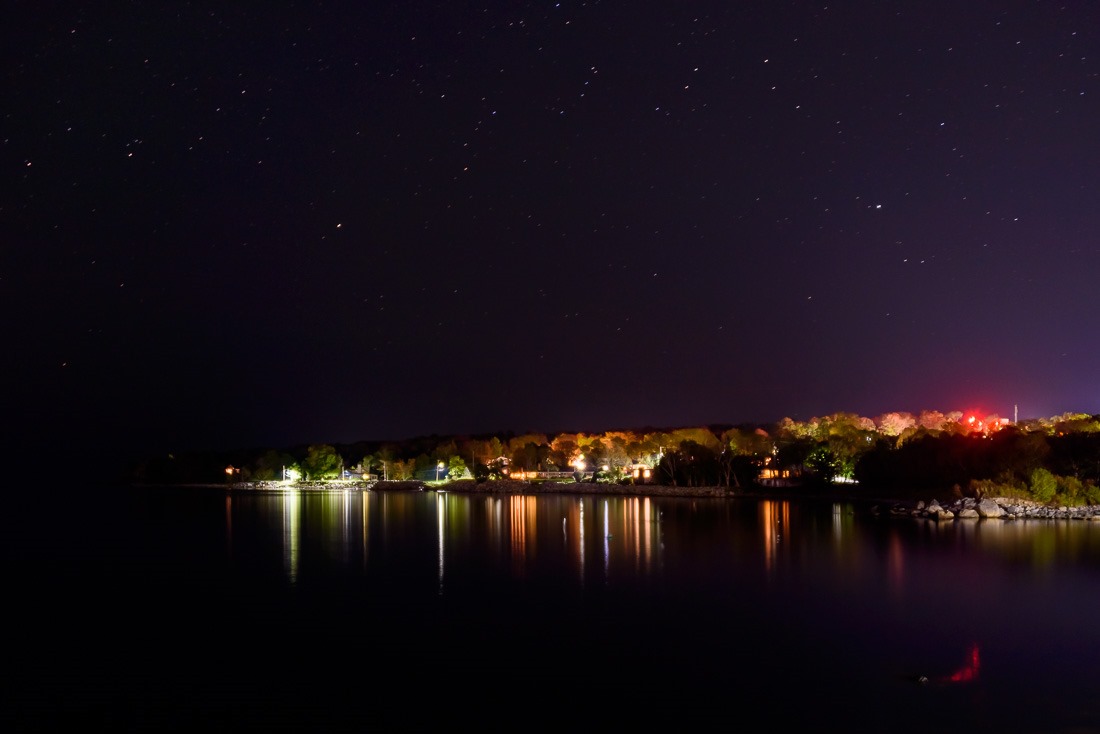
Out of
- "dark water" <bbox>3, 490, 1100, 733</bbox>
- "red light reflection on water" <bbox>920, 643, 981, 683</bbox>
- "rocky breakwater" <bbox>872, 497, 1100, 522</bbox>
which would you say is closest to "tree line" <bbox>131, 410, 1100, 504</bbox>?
"rocky breakwater" <bbox>872, 497, 1100, 522</bbox>

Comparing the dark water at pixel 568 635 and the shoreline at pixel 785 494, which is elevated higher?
the dark water at pixel 568 635

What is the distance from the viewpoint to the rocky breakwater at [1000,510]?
38.9m

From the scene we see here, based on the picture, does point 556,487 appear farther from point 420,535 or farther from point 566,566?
point 566,566

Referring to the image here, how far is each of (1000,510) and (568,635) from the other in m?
32.2

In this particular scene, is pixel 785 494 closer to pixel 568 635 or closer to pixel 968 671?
pixel 568 635

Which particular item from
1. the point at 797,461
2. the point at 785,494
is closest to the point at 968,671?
the point at 785,494

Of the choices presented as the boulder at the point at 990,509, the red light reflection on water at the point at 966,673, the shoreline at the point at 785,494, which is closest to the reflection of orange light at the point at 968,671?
the red light reflection on water at the point at 966,673

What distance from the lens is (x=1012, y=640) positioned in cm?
1511

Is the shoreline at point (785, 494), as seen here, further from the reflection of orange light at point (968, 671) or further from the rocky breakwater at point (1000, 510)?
the reflection of orange light at point (968, 671)

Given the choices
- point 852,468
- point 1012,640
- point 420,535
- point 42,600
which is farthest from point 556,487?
point 1012,640

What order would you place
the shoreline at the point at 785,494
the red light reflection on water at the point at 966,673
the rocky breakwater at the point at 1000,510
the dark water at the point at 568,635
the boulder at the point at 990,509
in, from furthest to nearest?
the boulder at the point at 990,509
the shoreline at the point at 785,494
the rocky breakwater at the point at 1000,510
the red light reflection on water at the point at 966,673
the dark water at the point at 568,635

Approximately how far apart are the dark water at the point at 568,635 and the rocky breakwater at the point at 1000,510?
670 cm

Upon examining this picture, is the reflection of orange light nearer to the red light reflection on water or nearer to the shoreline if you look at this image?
the red light reflection on water

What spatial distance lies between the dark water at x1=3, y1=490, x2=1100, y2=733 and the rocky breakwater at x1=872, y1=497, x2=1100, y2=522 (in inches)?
264
